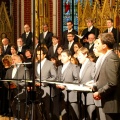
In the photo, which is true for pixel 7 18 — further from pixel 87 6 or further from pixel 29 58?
pixel 29 58

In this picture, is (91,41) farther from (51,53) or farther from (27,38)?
(27,38)

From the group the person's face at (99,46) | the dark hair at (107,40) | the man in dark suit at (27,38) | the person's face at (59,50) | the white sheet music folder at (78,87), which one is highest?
the dark hair at (107,40)

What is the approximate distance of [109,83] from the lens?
5.52 metres

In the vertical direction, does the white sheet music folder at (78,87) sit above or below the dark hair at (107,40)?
below

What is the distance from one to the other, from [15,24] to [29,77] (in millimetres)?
6360

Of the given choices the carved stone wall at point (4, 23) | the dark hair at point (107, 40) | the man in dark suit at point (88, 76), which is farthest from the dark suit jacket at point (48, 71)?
the carved stone wall at point (4, 23)

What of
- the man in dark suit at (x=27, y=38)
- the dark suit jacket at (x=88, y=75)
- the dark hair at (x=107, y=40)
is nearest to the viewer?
the dark hair at (x=107, y=40)

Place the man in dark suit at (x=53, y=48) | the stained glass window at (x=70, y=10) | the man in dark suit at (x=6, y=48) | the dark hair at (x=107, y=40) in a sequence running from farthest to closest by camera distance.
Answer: the stained glass window at (x=70, y=10) → the man in dark suit at (x=6, y=48) → the man in dark suit at (x=53, y=48) → the dark hair at (x=107, y=40)

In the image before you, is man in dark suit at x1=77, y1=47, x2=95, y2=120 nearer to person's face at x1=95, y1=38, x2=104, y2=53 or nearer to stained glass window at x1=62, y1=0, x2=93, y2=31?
person's face at x1=95, y1=38, x2=104, y2=53

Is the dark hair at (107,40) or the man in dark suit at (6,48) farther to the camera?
the man in dark suit at (6,48)

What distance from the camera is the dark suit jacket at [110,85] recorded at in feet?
18.1

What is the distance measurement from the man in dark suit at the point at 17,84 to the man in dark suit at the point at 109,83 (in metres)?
2.47

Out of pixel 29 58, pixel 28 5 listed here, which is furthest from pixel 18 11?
pixel 29 58

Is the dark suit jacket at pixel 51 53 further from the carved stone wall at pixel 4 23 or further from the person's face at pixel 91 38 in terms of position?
the carved stone wall at pixel 4 23
